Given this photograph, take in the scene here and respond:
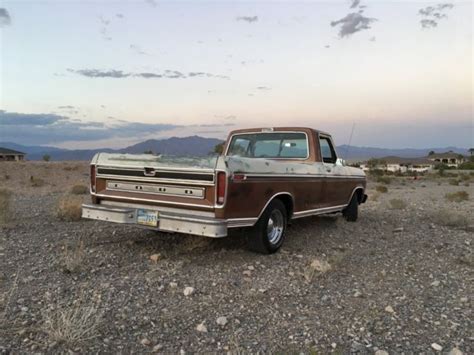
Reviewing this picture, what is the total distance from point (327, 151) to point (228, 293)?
4.29m

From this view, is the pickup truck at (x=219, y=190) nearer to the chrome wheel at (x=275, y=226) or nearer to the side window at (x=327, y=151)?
the chrome wheel at (x=275, y=226)

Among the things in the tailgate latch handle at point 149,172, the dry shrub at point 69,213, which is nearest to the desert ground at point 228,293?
the dry shrub at point 69,213

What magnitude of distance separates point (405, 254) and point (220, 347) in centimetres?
412

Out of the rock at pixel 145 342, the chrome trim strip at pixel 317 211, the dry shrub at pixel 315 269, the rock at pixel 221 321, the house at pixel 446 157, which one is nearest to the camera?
the rock at pixel 145 342

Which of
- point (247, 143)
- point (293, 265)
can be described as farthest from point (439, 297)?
point (247, 143)

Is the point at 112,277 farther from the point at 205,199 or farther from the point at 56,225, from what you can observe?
the point at 56,225

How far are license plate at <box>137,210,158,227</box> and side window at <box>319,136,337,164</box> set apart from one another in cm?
350

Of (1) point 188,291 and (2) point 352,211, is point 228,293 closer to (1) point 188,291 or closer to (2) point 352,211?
(1) point 188,291

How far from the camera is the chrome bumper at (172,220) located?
16.4 ft

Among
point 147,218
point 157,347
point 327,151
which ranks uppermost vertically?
point 327,151

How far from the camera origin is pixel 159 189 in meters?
5.65

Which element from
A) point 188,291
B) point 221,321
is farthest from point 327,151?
point 221,321

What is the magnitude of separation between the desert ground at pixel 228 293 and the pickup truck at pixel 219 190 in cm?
53

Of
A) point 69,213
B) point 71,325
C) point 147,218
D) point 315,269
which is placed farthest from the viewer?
point 69,213
